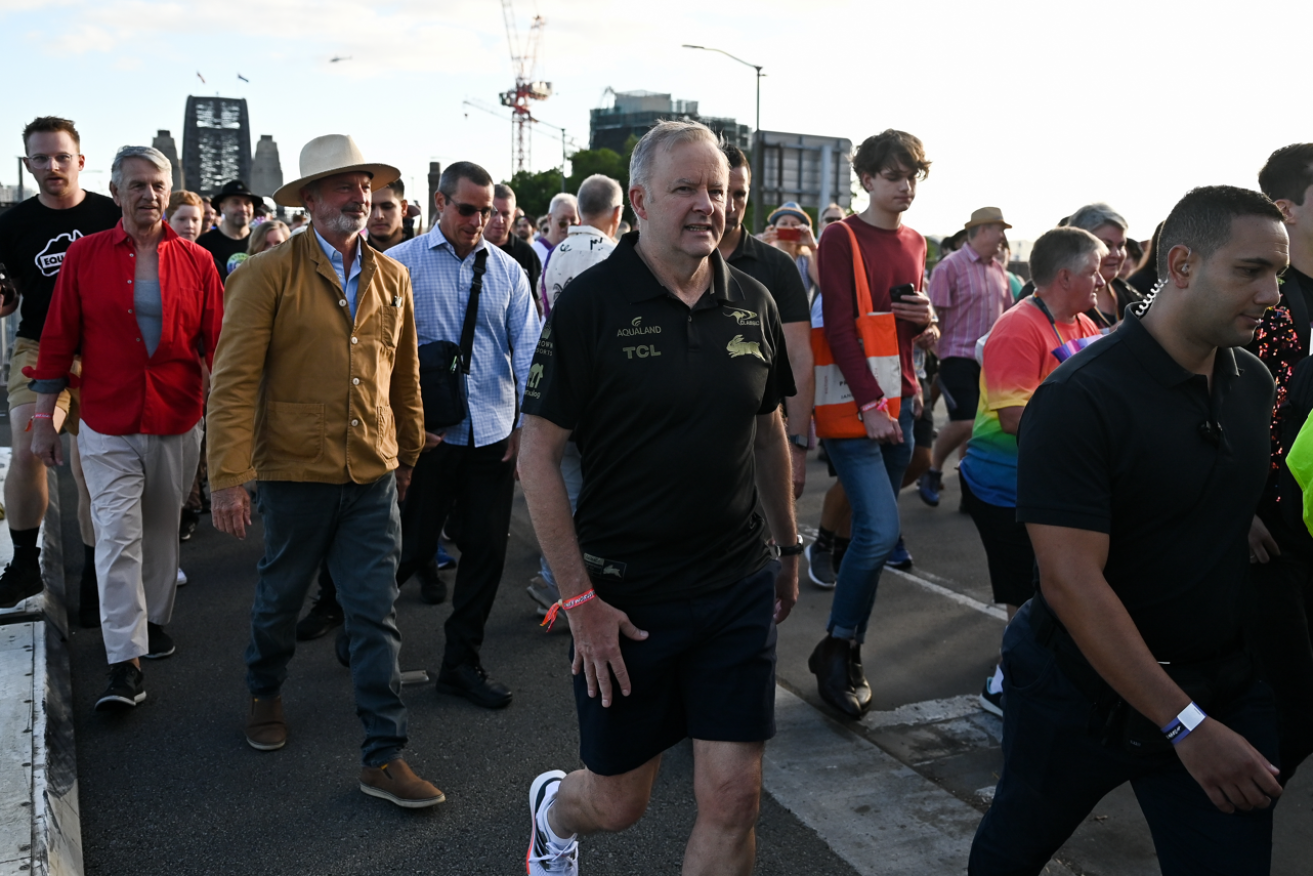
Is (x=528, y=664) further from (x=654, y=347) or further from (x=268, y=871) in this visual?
(x=654, y=347)

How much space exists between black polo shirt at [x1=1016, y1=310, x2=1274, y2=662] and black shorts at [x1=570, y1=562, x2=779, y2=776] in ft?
2.60

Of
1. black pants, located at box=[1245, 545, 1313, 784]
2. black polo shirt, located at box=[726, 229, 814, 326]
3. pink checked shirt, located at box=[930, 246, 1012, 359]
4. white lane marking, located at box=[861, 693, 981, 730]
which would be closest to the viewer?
black pants, located at box=[1245, 545, 1313, 784]

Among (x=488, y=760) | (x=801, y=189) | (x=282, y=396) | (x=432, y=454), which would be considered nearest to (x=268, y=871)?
(x=488, y=760)

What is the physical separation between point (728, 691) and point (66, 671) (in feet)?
11.7

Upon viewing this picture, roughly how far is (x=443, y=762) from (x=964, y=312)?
231 inches

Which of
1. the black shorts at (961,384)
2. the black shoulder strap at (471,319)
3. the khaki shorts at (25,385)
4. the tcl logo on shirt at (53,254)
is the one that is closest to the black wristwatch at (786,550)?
the black shoulder strap at (471,319)

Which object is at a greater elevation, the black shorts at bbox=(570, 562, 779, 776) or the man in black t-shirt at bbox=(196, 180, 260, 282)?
the man in black t-shirt at bbox=(196, 180, 260, 282)

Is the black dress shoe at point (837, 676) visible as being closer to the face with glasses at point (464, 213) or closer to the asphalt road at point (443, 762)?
the asphalt road at point (443, 762)

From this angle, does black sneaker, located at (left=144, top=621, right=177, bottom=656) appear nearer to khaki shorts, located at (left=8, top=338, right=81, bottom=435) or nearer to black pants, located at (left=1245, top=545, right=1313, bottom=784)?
khaki shorts, located at (left=8, top=338, right=81, bottom=435)

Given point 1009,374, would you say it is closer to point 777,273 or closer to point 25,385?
point 777,273

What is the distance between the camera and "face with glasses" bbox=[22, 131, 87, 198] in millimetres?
5719

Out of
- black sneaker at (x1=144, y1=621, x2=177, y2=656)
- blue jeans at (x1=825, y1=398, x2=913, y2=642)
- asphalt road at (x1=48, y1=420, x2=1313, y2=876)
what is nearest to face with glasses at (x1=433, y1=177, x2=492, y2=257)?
blue jeans at (x1=825, y1=398, x2=913, y2=642)

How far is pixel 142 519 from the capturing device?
5051 millimetres

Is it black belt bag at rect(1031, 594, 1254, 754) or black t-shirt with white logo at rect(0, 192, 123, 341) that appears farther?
black t-shirt with white logo at rect(0, 192, 123, 341)
